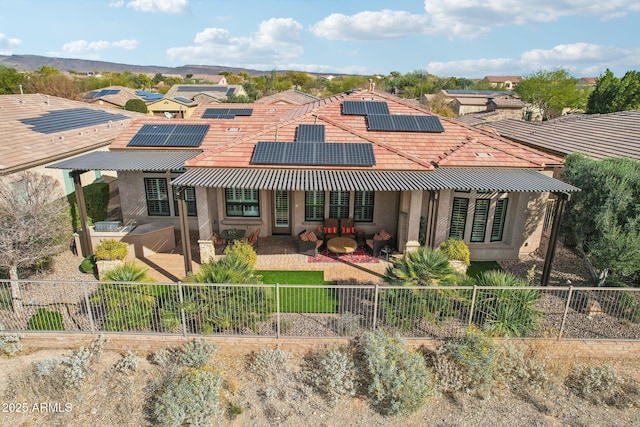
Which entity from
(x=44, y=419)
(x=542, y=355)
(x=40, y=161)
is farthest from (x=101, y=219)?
(x=542, y=355)

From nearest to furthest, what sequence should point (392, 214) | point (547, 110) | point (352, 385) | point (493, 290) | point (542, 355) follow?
point (352, 385) → point (542, 355) → point (493, 290) → point (392, 214) → point (547, 110)

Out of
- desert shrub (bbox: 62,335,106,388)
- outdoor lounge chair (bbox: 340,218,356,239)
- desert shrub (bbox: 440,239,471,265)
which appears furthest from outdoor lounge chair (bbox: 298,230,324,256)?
desert shrub (bbox: 62,335,106,388)

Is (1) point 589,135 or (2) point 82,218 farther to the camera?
(1) point 589,135

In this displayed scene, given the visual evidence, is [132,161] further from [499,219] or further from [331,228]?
[499,219]

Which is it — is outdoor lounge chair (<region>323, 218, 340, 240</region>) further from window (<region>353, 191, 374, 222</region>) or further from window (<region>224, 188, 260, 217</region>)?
window (<region>224, 188, 260, 217</region>)

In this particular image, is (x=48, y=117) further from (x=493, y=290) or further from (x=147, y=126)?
(x=493, y=290)

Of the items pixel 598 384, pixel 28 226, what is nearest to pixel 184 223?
pixel 28 226

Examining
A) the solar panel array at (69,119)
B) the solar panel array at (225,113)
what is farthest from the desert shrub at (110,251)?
the solar panel array at (225,113)
